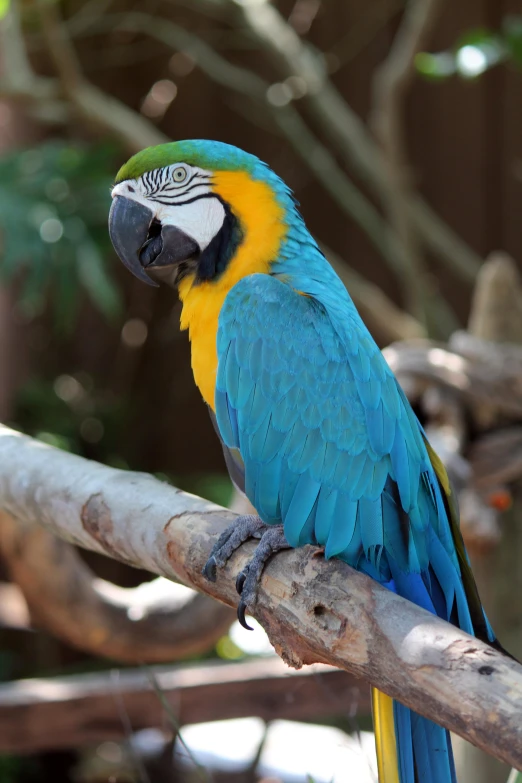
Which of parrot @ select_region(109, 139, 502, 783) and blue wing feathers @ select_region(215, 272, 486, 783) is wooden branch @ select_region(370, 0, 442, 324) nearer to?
parrot @ select_region(109, 139, 502, 783)

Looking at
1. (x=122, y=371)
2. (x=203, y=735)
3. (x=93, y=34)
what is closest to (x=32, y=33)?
(x=93, y=34)

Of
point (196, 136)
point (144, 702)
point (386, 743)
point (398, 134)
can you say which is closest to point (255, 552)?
point (386, 743)

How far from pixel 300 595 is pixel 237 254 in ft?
2.01

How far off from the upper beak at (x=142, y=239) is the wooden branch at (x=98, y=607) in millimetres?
604

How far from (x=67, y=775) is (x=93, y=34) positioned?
3.07m

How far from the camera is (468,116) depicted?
3.29 metres

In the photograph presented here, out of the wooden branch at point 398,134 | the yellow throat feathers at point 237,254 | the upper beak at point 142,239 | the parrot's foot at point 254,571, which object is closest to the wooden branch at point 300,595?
the parrot's foot at point 254,571

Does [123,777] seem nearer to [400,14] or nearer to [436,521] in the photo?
[436,521]

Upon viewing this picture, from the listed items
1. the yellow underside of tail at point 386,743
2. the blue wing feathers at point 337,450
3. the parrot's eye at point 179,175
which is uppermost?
the parrot's eye at point 179,175

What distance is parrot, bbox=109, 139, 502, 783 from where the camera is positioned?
111 centimetres

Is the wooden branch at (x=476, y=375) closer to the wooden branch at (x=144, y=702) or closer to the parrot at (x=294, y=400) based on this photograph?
the parrot at (x=294, y=400)

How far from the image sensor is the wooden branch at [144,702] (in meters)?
1.94

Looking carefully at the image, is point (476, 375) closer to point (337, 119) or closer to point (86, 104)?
point (337, 119)

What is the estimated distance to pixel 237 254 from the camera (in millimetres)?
1347
